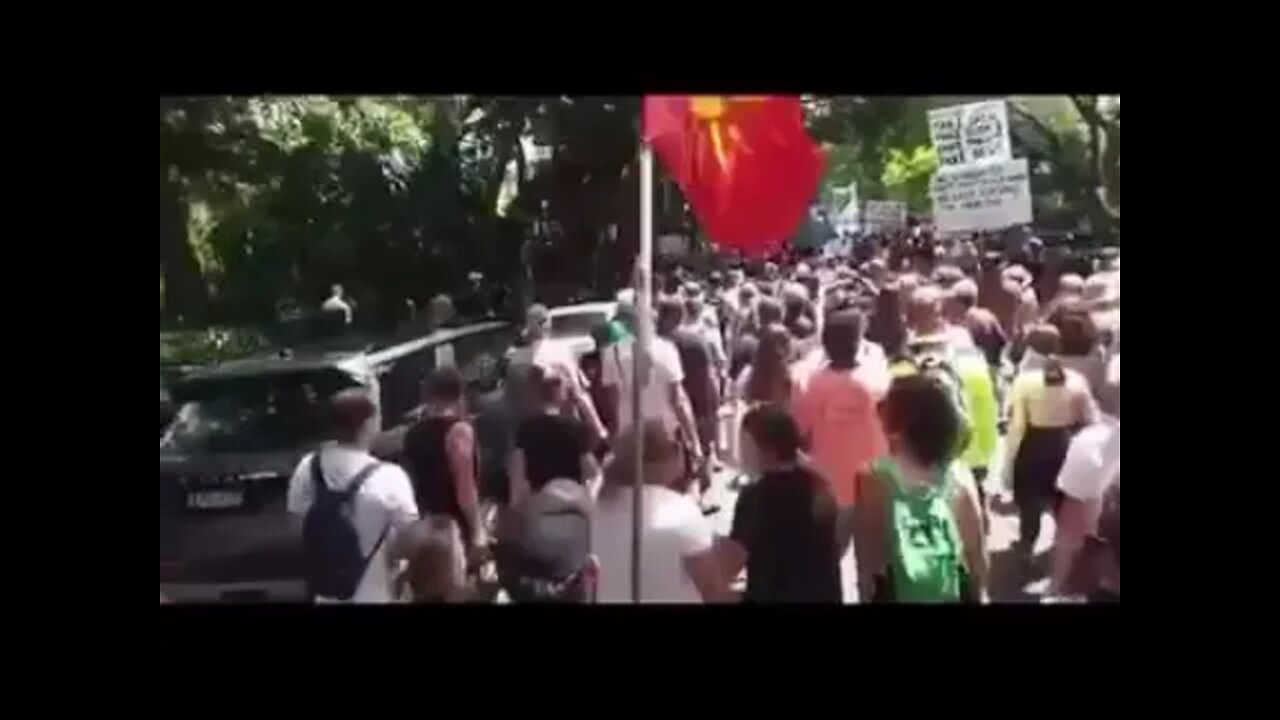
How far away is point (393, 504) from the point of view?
3742 millimetres

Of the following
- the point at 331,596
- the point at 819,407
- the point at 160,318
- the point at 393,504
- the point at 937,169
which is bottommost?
the point at 331,596

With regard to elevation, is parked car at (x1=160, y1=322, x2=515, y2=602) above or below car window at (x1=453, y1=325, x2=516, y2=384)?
below

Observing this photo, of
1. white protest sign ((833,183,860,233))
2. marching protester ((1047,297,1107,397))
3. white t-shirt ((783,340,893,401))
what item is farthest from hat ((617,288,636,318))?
marching protester ((1047,297,1107,397))

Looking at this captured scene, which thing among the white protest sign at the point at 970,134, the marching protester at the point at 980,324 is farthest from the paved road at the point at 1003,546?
the white protest sign at the point at 970,134

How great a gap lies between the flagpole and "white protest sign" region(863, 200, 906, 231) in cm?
56

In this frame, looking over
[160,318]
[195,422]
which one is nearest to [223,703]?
[195,422]

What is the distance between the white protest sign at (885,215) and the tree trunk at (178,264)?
173 centimetres

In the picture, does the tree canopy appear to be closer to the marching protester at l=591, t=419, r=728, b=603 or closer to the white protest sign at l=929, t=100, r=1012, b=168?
the white protest sign at l=929, t=100, r=1012, b=168

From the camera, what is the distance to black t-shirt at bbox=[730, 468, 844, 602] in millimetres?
3740

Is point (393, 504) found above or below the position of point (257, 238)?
below

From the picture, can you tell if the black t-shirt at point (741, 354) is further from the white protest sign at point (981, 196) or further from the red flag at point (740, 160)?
the white protest sign at point (981, 196)

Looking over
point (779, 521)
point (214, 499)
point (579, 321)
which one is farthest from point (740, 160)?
point (214, 499)

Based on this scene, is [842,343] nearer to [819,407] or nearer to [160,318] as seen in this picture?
[819,407]
